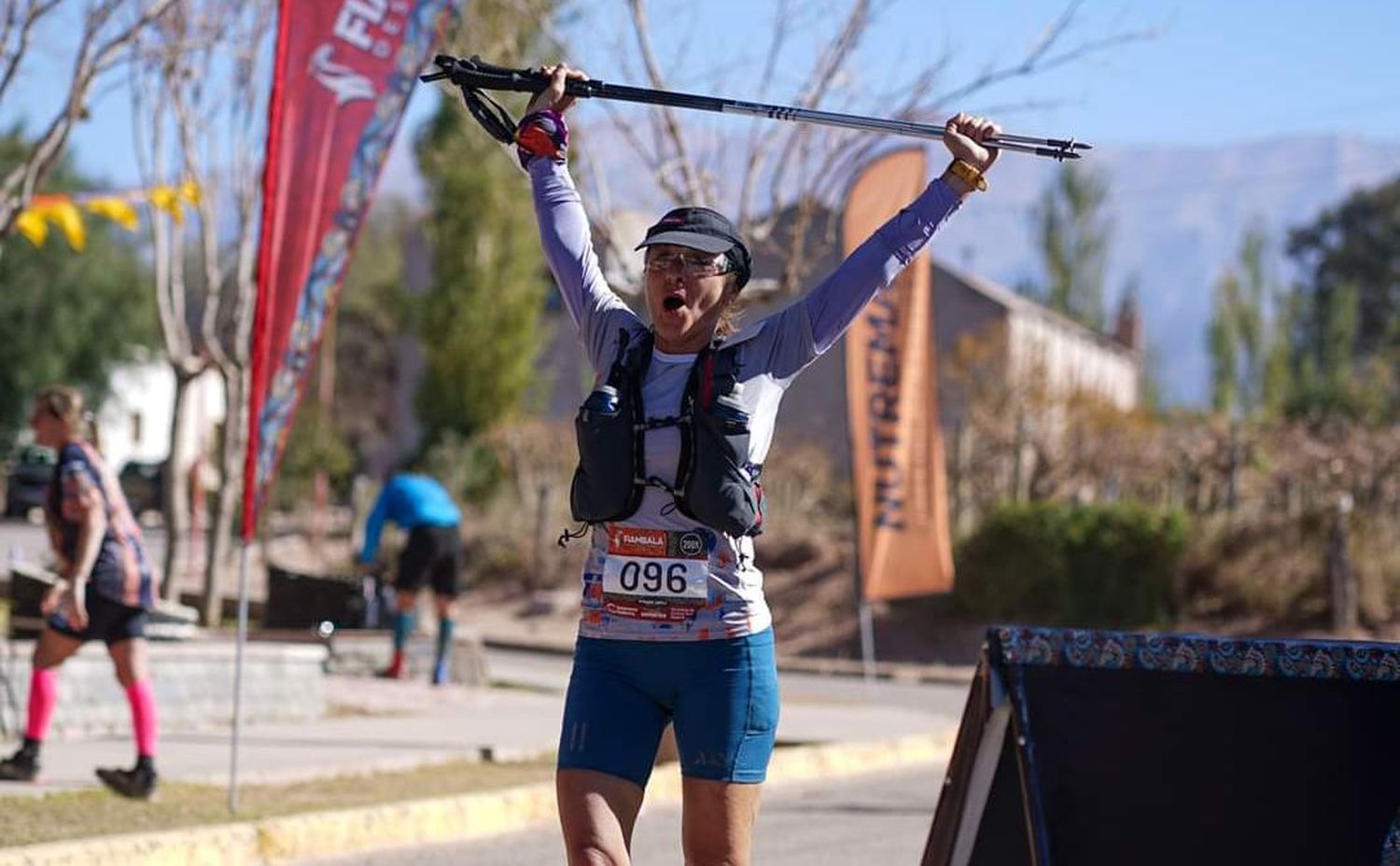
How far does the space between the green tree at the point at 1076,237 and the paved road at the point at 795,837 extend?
200 ft

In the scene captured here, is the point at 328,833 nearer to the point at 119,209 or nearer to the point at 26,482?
the point at 119,209

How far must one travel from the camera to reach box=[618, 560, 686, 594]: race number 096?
4.54 meters

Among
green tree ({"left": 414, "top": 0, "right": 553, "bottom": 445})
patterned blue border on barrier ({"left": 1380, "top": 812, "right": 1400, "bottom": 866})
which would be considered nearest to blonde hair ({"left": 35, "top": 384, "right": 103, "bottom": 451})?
patterned blue border on barrier ({"left": 1380, "top": 812, "right": 1400, "bottom": 866})

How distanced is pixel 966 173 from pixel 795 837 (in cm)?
529

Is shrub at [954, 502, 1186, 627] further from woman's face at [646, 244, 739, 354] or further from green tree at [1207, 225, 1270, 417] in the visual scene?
green tree at [1207, 225, 1270, 417]

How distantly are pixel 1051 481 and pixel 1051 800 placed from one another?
73.3 feet

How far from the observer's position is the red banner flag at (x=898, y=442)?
1520 cm

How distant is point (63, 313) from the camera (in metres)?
52.6

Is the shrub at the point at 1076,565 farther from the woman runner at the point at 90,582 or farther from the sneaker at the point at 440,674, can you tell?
the woman runner at the point at 90,582

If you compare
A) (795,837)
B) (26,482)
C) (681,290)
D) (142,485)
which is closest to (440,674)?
(795,837)

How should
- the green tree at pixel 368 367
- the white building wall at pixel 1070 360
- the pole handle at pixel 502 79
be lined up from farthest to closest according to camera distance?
1. the green tree at pixel 368 367
2. the white building wall at pixel 1070 360
3. the pole handle at pixel 502 79

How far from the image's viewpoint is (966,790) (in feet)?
16.7

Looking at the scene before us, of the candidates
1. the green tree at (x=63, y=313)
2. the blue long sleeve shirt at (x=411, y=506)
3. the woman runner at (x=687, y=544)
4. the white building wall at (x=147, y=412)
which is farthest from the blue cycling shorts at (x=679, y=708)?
the white building wall at (x=147, y=412)

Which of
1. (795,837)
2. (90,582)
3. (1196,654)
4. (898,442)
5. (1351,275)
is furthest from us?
(1351,275)
